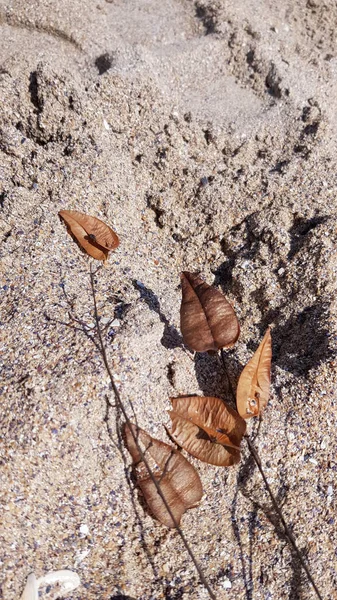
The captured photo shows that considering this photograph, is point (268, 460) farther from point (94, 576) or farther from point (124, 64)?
point (124, 64)

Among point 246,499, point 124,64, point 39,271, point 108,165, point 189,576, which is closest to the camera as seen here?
point 189,576

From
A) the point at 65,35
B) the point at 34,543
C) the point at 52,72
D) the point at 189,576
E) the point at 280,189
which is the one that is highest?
the point at 65,35

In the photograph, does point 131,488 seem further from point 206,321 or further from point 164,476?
point 206,321

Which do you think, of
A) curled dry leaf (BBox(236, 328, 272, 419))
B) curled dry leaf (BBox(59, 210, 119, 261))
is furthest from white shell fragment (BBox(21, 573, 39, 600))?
curled dry leaf (BBox(59, 210, 119, 261))


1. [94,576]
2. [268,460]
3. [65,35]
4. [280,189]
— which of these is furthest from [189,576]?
[65,35]

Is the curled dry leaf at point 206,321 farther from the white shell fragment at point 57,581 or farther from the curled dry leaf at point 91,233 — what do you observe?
the white shell fragment at point 57,581

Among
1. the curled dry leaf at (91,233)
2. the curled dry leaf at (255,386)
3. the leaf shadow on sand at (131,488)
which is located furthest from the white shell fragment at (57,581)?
the curled dry leaf at (91,233)
